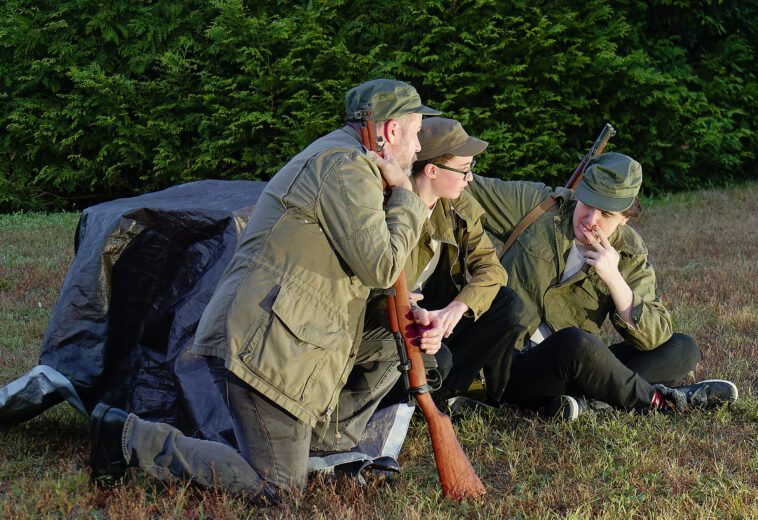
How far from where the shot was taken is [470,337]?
13.9 ft

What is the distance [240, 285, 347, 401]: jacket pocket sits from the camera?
3074 millimetres

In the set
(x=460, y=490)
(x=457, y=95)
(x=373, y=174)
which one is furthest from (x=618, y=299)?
(x=457, y=95)

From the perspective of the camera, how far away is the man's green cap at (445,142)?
386 centimetres

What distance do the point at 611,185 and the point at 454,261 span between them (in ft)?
2.99

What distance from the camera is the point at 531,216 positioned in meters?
4.55

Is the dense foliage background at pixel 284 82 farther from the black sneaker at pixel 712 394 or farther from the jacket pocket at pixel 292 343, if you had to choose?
the jacket pocket at pixel 292 343

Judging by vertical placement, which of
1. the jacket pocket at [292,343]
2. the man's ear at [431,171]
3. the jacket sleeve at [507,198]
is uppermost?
the man's ear at [431,171]

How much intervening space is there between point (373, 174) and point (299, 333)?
2.30ft

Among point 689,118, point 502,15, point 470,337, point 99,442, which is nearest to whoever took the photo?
point 99,442

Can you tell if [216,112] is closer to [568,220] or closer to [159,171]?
[159,171]

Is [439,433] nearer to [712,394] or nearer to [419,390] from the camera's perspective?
[419,390]

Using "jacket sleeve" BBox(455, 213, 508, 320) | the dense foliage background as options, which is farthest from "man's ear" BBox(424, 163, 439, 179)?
the dense foliage background

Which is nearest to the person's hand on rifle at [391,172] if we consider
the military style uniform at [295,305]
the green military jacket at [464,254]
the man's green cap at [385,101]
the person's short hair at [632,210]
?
the military style uniform at [295,305]

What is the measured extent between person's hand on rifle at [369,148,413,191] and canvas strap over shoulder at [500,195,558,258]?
1.42m
